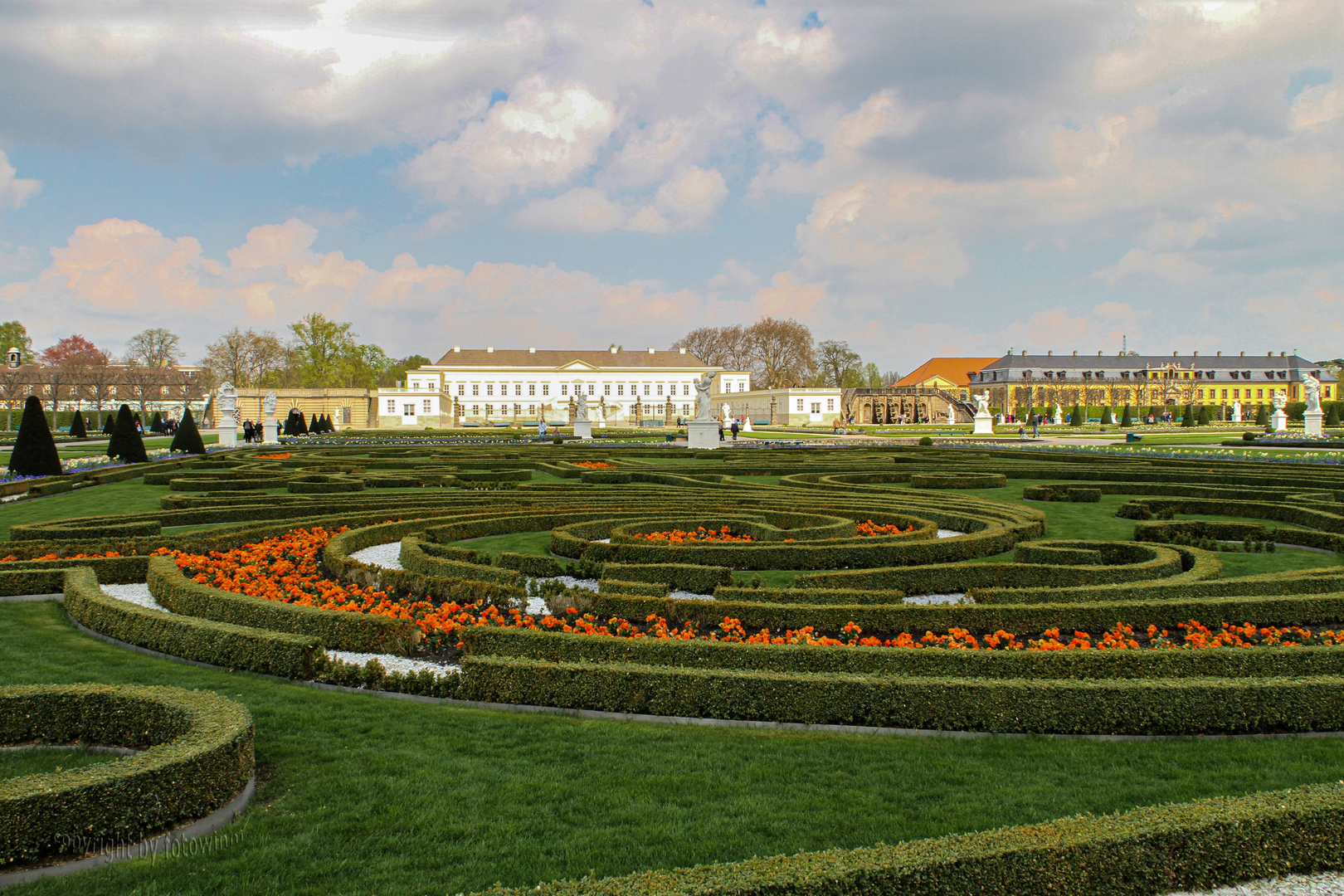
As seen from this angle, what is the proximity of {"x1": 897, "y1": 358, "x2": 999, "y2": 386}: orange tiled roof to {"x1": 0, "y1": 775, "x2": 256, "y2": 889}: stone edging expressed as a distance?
98.7 meters

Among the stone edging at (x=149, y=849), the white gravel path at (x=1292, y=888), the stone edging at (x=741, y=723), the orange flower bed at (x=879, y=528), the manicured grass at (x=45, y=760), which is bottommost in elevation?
the white gravel path at (x=1292, y=888)

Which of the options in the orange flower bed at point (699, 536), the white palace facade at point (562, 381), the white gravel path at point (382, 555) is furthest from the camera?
the white palace facade at point (562, 381)

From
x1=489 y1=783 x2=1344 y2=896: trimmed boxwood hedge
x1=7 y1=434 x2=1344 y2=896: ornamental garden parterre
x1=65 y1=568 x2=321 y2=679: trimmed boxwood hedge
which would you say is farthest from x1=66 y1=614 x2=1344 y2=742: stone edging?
x1=489 y1=783 x2=1344 y2=896: trimmed boxwood hedge

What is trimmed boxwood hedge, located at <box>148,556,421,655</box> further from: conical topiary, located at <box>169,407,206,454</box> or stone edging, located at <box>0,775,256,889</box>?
conical topiary, located at <box>169,407,206,454</box>

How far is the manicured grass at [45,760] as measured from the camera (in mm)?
3979

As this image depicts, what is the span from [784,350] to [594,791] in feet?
267

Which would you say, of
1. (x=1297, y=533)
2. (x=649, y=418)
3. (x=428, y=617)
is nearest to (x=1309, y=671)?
(x=428, y=617)

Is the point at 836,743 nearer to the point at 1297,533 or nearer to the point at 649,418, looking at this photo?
the point at 1297,533

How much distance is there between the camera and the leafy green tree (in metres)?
72.8

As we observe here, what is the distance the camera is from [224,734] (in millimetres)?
3643

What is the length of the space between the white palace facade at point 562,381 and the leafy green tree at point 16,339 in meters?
31.5

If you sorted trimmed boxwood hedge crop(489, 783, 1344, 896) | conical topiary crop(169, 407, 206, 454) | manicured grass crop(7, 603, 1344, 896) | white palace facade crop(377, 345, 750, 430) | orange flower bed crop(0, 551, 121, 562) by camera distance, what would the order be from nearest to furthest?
trimmed boxwood hedge crop(489, 783, 1344, 896) → manicured grass crop(7, 603, 1344, 896) → orange flower bed crop(0, 551, 121, 562) → conical topiary crop(169, 407, 206, 454) → white palace facade crop(377, 345, 750, 430)

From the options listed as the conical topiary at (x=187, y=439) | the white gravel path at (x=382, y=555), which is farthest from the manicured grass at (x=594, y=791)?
the conical topiary at (x=187, y=439)

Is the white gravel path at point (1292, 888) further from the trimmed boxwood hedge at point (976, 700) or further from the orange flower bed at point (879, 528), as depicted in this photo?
the orange flower bed at point (879, 528)
